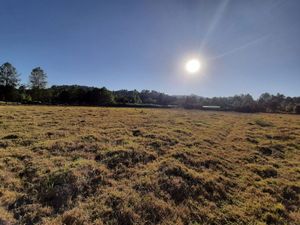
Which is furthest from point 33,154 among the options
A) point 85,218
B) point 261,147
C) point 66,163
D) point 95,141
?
point 261,147

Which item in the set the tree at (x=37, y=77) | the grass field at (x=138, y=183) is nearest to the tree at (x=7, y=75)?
the tree at (x=37, y=77)

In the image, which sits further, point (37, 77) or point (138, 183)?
point (37, 77)

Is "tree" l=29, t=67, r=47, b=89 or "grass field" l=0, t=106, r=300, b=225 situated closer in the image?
"grass field" l=0, t=106, r=300, b=225

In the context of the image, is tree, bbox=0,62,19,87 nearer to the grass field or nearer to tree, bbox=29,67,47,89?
tree, bbox=29,67,47,89

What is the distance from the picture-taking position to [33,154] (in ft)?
36.9

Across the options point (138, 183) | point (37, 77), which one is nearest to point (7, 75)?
point (37, 77)

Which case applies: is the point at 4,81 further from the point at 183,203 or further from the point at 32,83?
the point at 183,203

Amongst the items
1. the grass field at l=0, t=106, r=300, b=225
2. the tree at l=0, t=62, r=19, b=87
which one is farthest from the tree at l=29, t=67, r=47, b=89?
the grass field at l=0, t=106, r=300, b=225

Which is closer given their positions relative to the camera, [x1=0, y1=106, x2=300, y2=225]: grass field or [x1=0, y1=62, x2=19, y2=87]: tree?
[x1=0, y1=106, x2=300, y2=225]: grass field

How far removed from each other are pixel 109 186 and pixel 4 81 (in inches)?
3397

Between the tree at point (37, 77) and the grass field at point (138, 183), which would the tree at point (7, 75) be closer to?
the tree at point (37, 77)

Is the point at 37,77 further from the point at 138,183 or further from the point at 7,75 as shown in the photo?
the point at 138,183

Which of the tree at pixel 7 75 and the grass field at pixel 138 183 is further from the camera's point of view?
the tree at pixel 7 75

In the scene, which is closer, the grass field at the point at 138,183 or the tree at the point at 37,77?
the grass field at the point at 138,183
